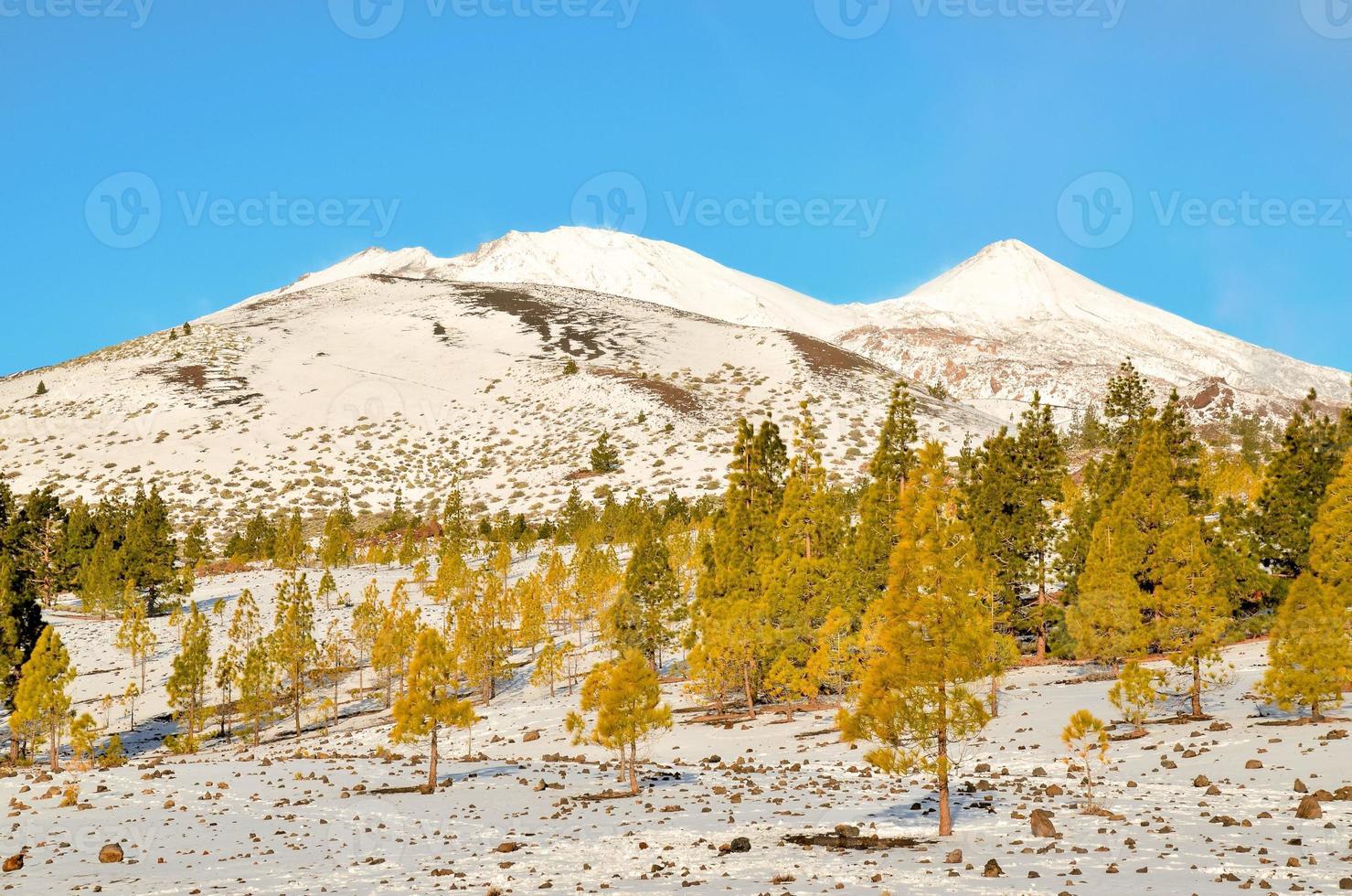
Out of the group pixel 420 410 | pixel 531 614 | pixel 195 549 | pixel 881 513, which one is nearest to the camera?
pixel 881 513

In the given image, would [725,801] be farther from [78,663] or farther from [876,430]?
[876,430]

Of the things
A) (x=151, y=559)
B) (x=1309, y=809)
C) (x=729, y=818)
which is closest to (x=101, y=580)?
(x=151, y=559)

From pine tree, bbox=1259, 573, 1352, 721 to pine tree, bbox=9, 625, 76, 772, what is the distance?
1941 inches

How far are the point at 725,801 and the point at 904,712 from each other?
768 centimetres

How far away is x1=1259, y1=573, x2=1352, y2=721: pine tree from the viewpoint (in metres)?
29.0

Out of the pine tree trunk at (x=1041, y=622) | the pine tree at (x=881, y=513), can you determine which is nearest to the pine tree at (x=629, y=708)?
the pine tree at (x=881, y=513)

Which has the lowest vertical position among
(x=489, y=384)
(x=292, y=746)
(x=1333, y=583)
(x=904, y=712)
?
(x=292, y=746)

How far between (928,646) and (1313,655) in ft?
52.8

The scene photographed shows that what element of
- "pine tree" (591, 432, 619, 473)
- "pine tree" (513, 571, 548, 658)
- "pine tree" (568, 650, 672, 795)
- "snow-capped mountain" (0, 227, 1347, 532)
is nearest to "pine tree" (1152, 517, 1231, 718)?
"pine tree" (568, 650, 672, 795)

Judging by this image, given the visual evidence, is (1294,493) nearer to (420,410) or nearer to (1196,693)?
(1196,693)

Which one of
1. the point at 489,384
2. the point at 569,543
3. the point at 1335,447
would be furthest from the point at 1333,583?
the point at 489,384

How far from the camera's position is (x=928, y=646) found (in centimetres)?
2209

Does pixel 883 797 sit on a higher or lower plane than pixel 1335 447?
lower

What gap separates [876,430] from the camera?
13225 cm
